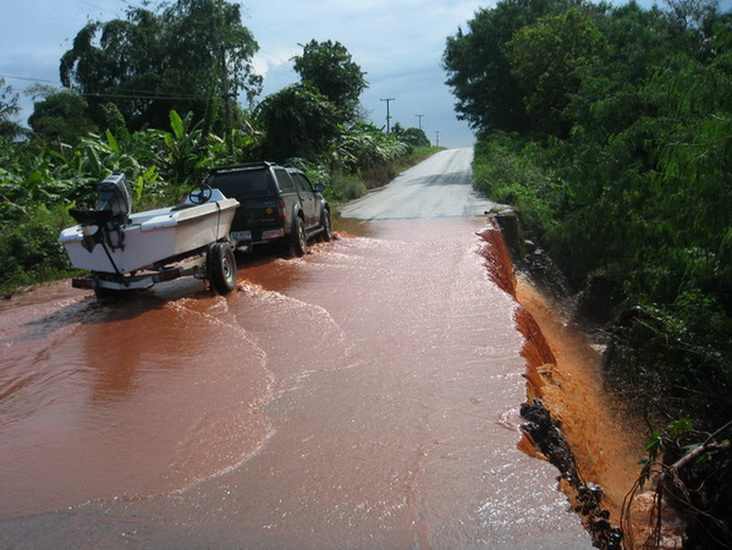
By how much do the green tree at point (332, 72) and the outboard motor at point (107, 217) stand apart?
29514 millimetres

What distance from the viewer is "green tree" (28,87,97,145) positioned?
30558 millimetres

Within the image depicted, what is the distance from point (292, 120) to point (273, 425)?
22.6m

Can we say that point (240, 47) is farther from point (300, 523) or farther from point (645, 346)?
point (300, 523)

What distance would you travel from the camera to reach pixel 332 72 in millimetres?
37406

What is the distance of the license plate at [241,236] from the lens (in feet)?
39.6

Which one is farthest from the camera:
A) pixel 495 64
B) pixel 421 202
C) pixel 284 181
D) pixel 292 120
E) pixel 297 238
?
pixel 495 64

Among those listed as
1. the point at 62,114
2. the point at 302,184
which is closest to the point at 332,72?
the point at 62,114

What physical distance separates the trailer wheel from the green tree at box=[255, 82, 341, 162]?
1703 centimetres

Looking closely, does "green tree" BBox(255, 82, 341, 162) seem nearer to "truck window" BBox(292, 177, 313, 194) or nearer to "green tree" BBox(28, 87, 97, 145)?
"green tree" BBox(28, 87, 97, 145)

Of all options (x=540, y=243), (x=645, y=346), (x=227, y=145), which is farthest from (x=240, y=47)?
(x=645, y=346)

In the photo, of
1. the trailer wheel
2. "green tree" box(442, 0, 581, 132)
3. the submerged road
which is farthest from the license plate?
"green tree" box(442, 0, 581, 132)

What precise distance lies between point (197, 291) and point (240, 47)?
32.5m

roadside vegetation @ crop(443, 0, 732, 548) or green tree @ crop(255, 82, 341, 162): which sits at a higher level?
green tree @ crop(255, 82, 341, 162)

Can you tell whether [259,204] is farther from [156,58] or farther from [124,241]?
[156,58]
